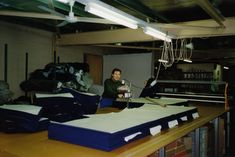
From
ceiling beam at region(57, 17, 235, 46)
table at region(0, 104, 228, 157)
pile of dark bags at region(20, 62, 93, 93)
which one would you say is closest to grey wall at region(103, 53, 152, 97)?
ceiling beam at region(57, 17, 235, 46)

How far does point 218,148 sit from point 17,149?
317 centimetres

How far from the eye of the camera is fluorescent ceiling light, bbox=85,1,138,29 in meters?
1.72

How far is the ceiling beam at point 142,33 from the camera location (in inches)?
140

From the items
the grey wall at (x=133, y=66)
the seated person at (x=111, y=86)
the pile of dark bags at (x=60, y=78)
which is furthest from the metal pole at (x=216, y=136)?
the grey wall at (x=133, y=66)

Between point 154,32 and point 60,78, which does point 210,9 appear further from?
point 60,78

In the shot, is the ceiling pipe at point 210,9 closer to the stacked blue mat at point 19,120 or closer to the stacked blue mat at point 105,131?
the stacked blue mat at point 105,131

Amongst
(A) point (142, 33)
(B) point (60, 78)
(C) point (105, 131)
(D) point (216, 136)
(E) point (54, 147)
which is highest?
(A) point (142, 33)

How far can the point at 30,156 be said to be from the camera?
3.89 ft

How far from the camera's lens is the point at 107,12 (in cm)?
190

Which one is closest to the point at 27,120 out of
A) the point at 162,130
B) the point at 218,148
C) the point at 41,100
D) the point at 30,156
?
the point at 41,100


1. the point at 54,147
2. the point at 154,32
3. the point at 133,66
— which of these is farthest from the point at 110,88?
the point at 54,147

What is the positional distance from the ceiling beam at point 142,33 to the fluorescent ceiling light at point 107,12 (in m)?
0.89

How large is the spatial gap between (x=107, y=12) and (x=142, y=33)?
2373 mm

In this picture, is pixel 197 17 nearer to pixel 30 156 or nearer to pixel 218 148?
pixel 218 148
